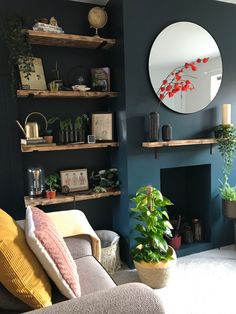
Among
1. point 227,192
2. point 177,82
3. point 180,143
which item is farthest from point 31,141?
point 227,192

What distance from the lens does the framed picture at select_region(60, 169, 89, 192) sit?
8.42 ft

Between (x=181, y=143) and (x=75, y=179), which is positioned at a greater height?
(x=181, y=143)

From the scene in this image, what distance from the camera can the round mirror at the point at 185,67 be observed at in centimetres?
246

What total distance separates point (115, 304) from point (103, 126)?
1776 mm

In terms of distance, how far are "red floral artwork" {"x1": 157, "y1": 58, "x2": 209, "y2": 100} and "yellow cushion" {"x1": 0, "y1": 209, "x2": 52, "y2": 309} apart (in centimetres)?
183

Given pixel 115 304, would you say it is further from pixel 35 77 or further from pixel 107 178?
pixel 35 77

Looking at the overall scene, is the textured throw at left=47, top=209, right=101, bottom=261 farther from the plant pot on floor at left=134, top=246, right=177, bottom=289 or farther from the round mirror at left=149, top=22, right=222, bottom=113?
the round mirror at left=149, top=22, right=222, bottom=113

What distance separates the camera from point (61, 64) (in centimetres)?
253

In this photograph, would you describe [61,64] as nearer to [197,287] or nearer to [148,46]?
[148,46]

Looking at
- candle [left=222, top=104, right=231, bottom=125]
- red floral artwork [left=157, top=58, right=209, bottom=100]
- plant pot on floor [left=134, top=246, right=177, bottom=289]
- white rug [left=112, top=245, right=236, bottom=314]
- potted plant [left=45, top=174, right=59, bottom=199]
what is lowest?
white rug [left=112, top=245, right=236, bottom=314]

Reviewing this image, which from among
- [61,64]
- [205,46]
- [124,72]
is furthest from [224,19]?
[61,64]

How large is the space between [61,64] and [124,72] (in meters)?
0.64

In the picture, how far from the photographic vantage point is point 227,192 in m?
2.65

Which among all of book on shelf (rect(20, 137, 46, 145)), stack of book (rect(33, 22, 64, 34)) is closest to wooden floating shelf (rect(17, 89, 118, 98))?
book on shelf (rect(20, 137, 46, 145))
